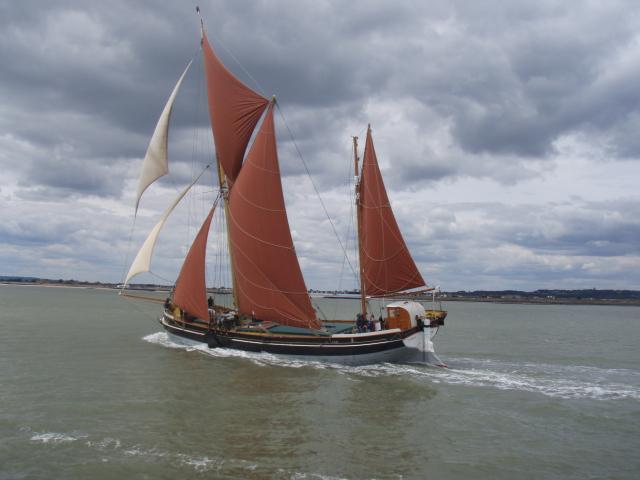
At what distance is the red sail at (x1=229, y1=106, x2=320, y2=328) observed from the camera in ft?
100

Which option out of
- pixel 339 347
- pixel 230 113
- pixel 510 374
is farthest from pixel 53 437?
pixel 230 113

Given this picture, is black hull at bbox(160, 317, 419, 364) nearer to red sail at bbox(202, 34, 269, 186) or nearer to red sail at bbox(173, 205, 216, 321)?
red sail at bbox(173, 205, 216, 321)

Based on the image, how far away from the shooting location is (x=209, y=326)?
3173cm

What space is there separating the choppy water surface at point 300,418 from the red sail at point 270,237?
11.0 ft

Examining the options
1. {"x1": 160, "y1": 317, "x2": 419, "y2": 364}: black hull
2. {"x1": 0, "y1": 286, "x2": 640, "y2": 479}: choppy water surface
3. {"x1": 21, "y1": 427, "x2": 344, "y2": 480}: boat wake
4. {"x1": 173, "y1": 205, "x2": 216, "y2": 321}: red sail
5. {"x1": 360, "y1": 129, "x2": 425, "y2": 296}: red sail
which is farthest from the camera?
{"x1": 360, "y1": 129, "x2": 425, "y2": 296}: red sail

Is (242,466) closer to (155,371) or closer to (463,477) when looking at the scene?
(463,477)

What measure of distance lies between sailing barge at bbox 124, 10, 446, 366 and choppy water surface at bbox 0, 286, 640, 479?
121cm

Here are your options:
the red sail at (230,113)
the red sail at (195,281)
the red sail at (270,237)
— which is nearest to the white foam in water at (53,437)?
the red sail at (270,237)

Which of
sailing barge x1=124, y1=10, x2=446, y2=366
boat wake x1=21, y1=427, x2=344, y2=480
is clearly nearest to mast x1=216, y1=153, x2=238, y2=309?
sailing barge x1=124, y1=10, x2=446, y2=366

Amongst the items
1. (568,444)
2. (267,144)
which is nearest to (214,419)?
(568,444)

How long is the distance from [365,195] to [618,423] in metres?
19.2

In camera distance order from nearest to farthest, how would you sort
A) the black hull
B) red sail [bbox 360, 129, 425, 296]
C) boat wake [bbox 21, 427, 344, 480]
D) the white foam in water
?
boat wake [bbox 21, 427, 344, 480] → the white foam in water → the black hull → red sail [bbox 360, 129, 425, 296]

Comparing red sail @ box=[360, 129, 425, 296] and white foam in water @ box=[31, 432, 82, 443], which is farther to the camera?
red sail @ box=[360, 129, 425, 296]

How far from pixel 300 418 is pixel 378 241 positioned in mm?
17051
